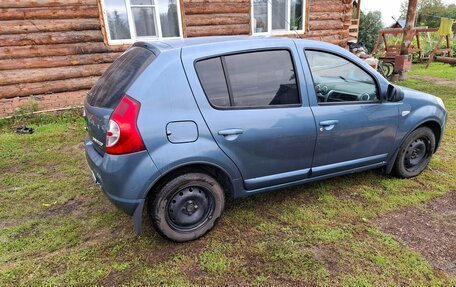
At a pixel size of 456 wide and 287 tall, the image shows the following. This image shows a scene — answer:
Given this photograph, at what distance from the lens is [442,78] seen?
10656mm

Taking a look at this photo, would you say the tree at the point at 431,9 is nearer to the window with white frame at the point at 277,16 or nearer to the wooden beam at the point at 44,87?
the window with white frame at the point at 277,16

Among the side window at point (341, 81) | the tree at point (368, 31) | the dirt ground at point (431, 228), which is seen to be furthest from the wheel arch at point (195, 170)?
the tree at point (368, 31)

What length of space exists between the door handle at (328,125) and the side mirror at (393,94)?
74 cm

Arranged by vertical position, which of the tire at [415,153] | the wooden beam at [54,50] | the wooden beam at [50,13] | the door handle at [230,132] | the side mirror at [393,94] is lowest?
the tire at [415,153]

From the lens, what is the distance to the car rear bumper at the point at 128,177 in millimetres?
2412

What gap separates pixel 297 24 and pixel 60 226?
779 centimetres

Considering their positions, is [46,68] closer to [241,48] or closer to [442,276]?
[241,48]

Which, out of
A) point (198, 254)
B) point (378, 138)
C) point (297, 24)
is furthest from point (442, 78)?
point (198, 254)

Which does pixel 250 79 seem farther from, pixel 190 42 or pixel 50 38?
pixel 50 38

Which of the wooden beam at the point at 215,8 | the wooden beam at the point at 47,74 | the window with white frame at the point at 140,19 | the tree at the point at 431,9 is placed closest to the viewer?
the wooden beam at the point at 47,74

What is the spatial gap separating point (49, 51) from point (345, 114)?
5.94 m

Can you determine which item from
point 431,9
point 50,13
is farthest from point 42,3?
point 431,9

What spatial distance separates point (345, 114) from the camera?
10.3 ft

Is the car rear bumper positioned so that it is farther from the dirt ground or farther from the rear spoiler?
the dirt ground
